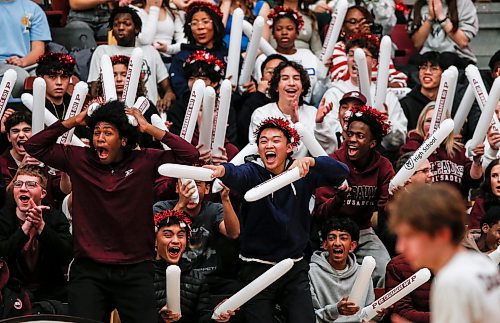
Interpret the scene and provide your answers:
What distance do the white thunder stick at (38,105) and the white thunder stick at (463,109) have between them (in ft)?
9.72

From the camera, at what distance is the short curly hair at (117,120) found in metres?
6.53

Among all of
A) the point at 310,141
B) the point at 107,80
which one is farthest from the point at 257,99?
the point at 310,141

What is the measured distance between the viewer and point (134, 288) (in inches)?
255

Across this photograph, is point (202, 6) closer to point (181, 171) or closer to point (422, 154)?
point (422, 154)

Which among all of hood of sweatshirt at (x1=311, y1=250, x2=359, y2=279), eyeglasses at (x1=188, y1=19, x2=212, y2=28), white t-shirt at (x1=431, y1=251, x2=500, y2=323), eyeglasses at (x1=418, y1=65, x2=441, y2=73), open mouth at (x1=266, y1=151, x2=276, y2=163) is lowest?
hood of sweatshirt at (x1=311, y1=250, x2=359, y2=279)

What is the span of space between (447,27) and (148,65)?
8.68ft

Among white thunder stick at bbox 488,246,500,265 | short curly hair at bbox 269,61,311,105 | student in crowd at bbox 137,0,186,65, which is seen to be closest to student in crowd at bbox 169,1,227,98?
student in crowd at bbox 137,0,186,65

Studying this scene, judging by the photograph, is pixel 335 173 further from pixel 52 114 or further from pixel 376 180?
pixel 52 114

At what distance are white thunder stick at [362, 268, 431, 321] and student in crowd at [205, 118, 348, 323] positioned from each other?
13.4 inches

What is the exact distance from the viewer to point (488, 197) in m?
7.91

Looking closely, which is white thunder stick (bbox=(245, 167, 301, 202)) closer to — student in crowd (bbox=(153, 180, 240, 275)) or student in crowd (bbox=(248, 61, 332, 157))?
student in crowd (bbox=(153, 180, 240, 275))

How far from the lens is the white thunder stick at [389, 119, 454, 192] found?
7297mm

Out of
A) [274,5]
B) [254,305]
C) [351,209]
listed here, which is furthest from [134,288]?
[274,5]

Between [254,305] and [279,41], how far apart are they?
3089mm
